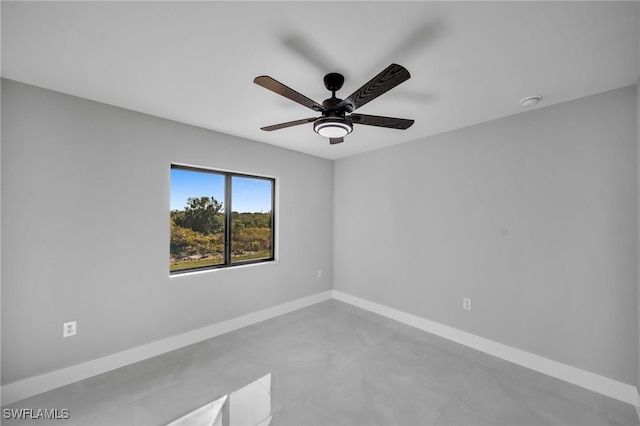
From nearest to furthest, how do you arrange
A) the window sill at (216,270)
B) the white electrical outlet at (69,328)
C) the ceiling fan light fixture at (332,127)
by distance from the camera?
1. the ceiling fan light fixture at (332,127)
2. the white electrical outlet at (69,328)
3. the window sill at (216,270)

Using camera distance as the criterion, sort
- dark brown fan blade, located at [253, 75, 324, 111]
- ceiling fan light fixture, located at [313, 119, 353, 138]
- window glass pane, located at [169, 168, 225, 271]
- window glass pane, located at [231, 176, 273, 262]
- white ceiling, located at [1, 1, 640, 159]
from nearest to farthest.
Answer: white ceiling, located at [1, 1, 640, 159] < dark brown fan blade, located at [253, 75, 324, 111] < ceiling fan light fixture, located at [313, 119, 353, 138] < window glass pane, located at [169, 168, 225, 271] < window glass pane, located at [231, 176, 273, 262]

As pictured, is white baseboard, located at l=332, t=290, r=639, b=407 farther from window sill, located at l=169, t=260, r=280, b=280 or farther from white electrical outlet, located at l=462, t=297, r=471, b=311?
window sill, located at l=169, t=260, r=280, b=280

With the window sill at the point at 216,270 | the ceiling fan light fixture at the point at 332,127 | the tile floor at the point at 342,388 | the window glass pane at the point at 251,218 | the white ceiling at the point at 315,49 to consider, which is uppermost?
the white ceiling at the point at 315,49

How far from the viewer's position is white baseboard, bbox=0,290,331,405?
1.94m

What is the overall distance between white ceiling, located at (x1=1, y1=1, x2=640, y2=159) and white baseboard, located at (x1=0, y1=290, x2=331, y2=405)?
2.23 meters

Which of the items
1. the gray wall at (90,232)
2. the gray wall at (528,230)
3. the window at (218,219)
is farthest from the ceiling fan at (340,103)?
the window at (218,219)

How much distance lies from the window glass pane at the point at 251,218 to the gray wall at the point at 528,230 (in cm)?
161

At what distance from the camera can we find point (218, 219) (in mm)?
3225

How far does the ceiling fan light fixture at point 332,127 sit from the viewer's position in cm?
179

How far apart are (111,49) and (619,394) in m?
4.22

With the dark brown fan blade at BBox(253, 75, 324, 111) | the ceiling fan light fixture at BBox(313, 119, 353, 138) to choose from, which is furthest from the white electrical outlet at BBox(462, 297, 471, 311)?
the dark brown fan blade at BBox(253, 75, 324, 111)

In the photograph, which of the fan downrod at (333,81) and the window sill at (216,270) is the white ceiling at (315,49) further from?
the window sill at (216,270)

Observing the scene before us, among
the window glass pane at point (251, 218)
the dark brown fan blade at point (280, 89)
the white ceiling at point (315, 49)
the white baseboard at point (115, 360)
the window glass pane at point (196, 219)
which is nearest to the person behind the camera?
Answer: the white ceiling at point (315, 49)

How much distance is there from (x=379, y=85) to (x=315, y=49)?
0.47 m
